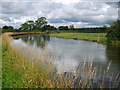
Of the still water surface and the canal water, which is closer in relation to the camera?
the canal water

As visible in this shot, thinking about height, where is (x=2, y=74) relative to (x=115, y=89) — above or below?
above

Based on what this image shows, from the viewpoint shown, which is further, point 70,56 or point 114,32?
point 114,32

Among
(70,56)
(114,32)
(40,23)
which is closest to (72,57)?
(70,56)

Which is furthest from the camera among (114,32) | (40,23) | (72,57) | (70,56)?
(40,23)

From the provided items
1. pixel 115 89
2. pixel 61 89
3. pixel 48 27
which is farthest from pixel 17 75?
pixel 48 27

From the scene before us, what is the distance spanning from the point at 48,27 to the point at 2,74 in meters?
88.9

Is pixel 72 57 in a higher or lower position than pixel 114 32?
lower

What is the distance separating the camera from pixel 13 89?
18.4 feet

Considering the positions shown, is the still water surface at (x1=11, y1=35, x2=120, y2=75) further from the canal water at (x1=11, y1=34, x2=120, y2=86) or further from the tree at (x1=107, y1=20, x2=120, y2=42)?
the tree at (x1=107, y1=20, x2=120, y2=42)

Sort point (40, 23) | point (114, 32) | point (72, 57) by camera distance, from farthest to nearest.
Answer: point (40, 23)
point (114, 32)
point (72, 57)

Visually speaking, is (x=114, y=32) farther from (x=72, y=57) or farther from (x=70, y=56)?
(x=72, y=57)

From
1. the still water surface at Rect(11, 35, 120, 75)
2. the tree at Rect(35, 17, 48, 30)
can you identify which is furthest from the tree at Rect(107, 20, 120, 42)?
the tree at Rect(35, 17, 48, 30)

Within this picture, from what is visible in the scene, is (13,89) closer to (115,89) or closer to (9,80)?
(9,80)

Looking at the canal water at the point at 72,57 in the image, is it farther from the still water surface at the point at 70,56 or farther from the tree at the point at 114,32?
the tree at the point at 114,32
